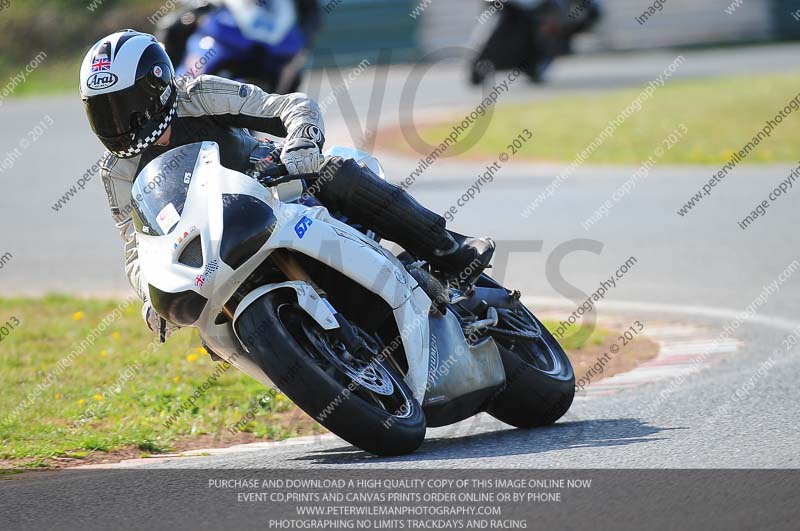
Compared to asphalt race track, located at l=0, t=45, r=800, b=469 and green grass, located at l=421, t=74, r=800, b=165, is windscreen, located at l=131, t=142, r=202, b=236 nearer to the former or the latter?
asphalt race track, located at l=0, t=45, r=800, b=469

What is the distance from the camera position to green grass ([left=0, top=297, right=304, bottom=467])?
19.8ft

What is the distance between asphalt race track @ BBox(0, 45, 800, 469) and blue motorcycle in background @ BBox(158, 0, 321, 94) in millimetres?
2058

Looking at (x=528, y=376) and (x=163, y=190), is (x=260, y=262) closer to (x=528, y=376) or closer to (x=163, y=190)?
(x=163, y=190)

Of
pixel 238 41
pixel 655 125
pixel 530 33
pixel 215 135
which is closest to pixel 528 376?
pixel 215 135

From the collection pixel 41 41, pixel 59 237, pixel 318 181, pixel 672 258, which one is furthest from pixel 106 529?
pixel 41 41

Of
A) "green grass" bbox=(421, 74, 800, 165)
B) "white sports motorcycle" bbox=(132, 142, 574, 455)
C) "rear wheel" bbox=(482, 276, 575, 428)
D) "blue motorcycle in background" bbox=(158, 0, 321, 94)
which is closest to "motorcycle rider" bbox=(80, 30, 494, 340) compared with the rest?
"white sports motorcycle" bbox=(132, 142, 574, 455)

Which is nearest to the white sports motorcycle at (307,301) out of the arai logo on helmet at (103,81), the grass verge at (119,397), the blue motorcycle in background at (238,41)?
the arai logo on helmet at (103,81)

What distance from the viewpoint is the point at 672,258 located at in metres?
10.3

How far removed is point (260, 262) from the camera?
16.0 feet

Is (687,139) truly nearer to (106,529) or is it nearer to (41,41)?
(106,529)

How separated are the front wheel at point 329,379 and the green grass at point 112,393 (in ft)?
4.38

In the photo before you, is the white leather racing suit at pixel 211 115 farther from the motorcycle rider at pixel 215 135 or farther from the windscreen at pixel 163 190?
the windscreen at pixel 163 190

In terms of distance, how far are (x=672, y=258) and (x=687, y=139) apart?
22.6 ft

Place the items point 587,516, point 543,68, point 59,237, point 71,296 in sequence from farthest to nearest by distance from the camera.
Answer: point 543,68
point 59,237
point 71,296
point 587,516
